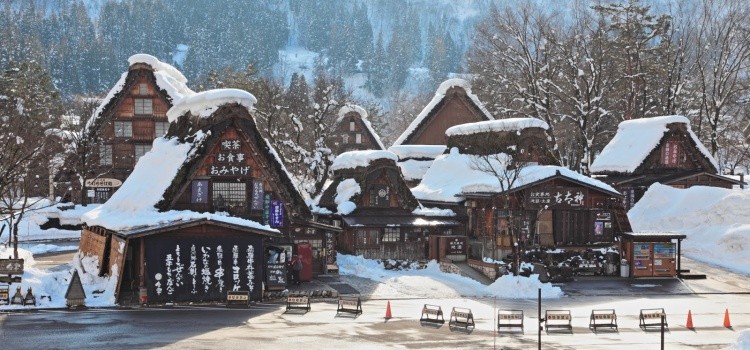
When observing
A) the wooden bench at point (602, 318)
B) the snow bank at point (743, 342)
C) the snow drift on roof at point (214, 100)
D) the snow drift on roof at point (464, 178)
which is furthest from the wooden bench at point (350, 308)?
the snow drift on roof at point (464, 178)

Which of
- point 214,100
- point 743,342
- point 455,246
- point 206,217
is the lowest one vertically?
point 743,342

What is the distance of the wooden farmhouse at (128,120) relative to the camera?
58.8m

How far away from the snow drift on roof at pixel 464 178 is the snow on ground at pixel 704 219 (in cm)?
716

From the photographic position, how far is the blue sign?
32.9m

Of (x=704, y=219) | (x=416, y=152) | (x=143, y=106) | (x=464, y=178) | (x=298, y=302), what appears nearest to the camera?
(x=298, y=302)

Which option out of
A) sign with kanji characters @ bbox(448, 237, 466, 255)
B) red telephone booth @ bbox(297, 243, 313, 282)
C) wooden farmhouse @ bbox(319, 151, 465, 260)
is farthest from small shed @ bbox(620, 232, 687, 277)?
red telephone booth @ bbox(297, 243, 313, 282)

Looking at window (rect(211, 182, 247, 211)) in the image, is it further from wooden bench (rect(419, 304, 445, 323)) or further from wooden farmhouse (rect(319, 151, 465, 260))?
wooden bench (rect(419, 304, 445, 323))

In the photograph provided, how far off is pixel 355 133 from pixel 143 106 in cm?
1724

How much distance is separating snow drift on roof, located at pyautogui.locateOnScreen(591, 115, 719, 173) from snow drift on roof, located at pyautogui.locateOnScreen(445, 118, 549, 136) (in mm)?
9640

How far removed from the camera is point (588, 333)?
23.5m

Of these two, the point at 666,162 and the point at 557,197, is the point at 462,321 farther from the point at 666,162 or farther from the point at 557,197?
the point at 666,162

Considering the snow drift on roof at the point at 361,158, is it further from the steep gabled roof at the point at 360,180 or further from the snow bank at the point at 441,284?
the snow bank at the point at 441,284

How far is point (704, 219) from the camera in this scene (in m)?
44.3

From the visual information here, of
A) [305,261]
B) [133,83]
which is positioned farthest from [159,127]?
[305,261]
